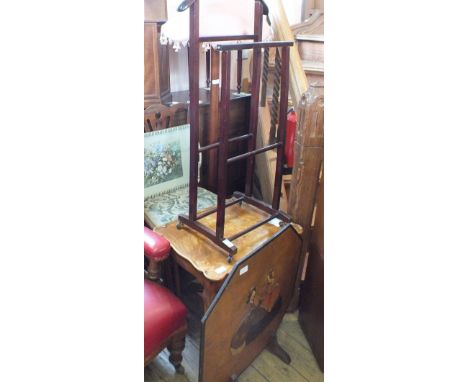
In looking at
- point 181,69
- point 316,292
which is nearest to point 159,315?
point 316,292

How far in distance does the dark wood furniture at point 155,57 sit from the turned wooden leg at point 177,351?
1.04 metres

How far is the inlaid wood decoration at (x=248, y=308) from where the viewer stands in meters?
1.25

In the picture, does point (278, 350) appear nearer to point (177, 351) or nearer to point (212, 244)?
point (177, 351)

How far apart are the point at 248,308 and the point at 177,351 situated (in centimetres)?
38

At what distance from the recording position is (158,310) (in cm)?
136

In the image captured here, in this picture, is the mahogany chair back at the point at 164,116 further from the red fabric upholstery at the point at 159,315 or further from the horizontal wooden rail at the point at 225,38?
the red fabric upholstery at the point at 159,315

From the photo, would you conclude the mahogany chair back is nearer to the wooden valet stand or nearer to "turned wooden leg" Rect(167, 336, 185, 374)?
the wooden valet stand

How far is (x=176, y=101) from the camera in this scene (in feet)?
6.21

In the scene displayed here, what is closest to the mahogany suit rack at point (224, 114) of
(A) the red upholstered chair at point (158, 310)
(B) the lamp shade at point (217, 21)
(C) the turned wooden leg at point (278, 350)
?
(B) the lamp shade at point (217, 21)
